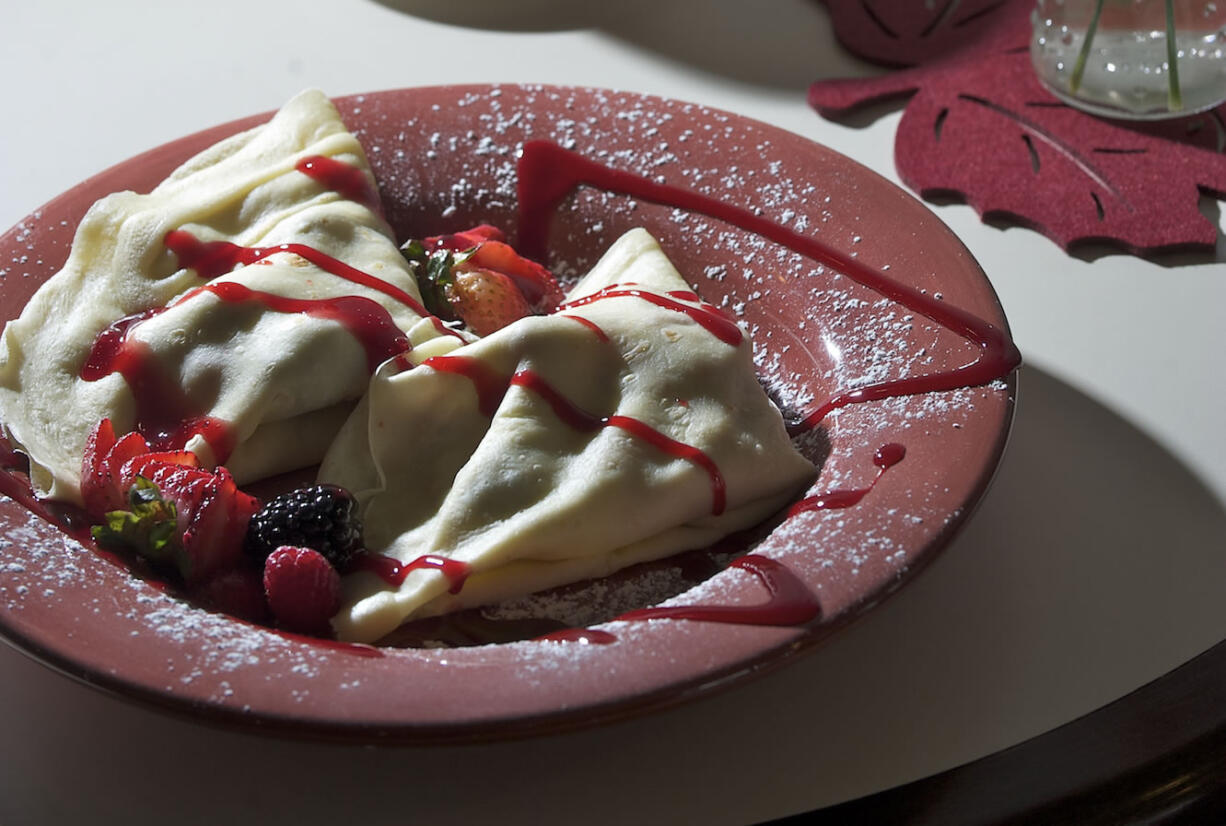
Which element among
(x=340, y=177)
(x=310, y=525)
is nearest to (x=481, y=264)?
(x=340, y=177)

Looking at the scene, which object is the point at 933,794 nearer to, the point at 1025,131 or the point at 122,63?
the point at 1025,131

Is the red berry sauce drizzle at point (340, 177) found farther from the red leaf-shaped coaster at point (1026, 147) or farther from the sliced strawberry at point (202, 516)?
the red leaf-shaped coaster at point (1026, 147)

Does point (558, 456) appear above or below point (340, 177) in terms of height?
below

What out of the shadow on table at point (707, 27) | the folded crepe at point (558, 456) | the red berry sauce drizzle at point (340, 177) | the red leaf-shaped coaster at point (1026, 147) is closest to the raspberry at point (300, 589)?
the folded crepe at point (558, 456)

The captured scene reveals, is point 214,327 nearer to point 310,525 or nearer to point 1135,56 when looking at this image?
point 310,525

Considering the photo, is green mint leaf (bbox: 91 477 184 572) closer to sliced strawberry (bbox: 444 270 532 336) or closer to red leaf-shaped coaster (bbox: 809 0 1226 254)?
sliced strawberry (bbox: 444 270 532 336)

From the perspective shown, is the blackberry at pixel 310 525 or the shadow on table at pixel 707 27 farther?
the shadow on table at pixel 707 27
